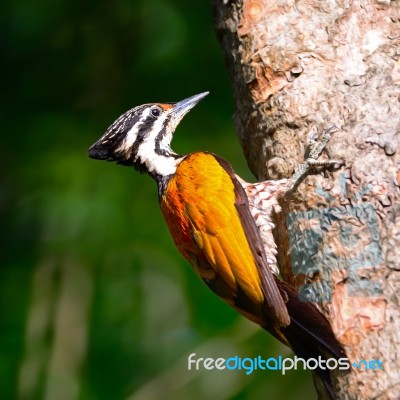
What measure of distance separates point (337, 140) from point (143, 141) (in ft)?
4.37

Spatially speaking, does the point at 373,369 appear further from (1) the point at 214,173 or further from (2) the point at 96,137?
(2) the point at 96,137

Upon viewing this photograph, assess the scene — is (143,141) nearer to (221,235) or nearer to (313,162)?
(221,235)

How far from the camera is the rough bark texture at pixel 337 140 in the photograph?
144 inches

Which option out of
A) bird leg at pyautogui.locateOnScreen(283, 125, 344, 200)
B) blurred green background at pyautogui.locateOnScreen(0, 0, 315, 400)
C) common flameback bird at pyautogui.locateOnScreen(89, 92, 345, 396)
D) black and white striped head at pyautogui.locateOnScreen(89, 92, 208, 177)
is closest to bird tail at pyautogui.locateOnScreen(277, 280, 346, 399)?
common flameback bird at pyautogui.locateOnScreen(89, 92, 345, 396)

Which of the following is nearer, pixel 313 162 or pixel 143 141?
pixel 313 162

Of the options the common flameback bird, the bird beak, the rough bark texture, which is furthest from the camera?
the bird beak

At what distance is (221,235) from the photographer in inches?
167

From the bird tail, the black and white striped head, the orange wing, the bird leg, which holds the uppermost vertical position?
the black and white striped head

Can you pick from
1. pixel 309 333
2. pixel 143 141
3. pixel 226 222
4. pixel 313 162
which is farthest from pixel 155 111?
pixel 309 333

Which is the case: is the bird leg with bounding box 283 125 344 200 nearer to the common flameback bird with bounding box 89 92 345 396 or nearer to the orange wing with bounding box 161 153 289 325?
the common flameback bird with bounding box 89 92 345 396

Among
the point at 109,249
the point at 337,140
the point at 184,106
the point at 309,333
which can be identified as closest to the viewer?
the point at 309,333

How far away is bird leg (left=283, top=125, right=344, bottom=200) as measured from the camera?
13.3 ft

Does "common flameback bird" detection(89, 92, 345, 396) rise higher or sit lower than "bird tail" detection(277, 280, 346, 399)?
higher

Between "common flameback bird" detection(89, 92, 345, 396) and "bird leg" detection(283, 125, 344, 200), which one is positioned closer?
"common flameback bird" detection(89, 92, 345, 396)
